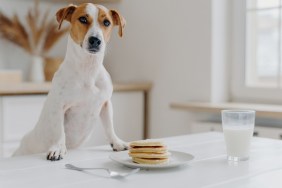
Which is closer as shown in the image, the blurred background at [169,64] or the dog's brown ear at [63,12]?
the dog's brown ear at [63,12]

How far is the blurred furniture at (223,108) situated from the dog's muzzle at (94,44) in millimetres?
1141

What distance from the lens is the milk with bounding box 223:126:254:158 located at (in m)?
1.25

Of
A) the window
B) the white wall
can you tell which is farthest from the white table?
the white wall

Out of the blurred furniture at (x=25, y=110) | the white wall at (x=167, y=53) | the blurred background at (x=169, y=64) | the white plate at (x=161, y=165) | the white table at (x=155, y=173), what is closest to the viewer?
the white table at (x=155, y=173)

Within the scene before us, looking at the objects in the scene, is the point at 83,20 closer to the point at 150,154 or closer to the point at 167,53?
the point at 150,154

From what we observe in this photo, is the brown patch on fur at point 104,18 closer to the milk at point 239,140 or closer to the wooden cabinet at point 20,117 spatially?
the milk at point 239,140

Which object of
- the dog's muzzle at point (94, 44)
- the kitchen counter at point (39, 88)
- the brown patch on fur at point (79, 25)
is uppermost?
the brown patch on fur at point (79, 25)

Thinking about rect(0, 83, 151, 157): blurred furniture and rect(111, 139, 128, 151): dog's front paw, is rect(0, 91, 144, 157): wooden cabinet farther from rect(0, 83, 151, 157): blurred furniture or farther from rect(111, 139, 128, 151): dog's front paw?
rect(111, 139, 128, 151): dog's front paw

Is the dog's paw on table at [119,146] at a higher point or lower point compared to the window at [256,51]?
lower

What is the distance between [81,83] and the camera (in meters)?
1.44

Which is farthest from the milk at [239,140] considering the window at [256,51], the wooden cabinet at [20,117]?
the window at [256,51]

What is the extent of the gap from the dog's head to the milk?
1.48 ft

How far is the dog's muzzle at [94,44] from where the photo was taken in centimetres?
138

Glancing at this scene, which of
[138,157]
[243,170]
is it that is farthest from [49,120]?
[243,170]
